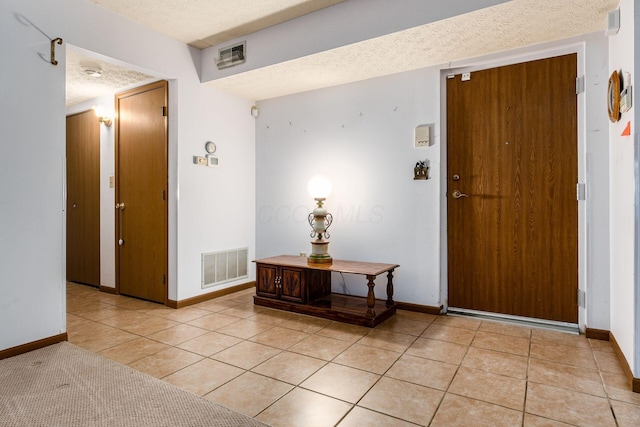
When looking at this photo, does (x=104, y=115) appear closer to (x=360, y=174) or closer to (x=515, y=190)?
(x=360, y=174)

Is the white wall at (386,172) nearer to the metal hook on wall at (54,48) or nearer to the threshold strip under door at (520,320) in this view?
the threshold strip under door at (520,320)

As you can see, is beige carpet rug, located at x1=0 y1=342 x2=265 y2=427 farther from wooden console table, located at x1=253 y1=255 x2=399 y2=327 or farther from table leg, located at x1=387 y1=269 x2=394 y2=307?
table leg, located at x1=387 y1=269 x2=394 y2=307

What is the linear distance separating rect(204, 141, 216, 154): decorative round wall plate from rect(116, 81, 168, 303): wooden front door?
16.3 inches

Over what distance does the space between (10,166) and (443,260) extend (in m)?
3.40

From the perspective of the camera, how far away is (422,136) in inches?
132

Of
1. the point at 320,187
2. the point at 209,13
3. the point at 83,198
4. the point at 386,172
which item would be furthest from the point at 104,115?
the point at 386,172

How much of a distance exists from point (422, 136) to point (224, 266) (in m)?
2.54

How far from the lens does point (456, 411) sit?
5.73 feet

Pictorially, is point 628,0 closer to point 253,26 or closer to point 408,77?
point 408,77

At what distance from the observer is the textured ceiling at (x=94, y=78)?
11.1 feet

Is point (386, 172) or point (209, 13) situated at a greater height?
point (209, 13)

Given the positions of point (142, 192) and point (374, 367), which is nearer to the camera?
point (374, 367)

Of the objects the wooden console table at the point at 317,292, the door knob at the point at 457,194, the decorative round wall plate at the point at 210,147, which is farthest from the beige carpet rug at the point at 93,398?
the door knob at the point at 457,194

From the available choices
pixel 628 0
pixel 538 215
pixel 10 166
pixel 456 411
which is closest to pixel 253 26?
pixel 10 166
